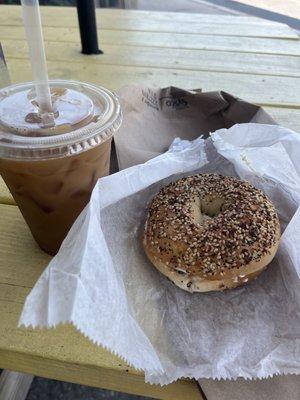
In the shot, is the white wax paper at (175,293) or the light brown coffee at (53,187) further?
the light brown coffee at (53,187)

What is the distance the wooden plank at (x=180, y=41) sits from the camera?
5.25ft

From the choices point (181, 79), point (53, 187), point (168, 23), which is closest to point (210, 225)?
point (53, 187)

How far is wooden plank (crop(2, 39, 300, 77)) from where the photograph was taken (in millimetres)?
1456

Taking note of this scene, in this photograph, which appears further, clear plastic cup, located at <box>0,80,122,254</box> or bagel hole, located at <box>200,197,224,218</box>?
bagel hole, located at <box>200,197,224,218</box>

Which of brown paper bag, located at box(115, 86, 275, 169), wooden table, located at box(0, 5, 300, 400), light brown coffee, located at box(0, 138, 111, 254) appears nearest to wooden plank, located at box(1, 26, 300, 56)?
wooden table, located at box(0, 5, 300, 400)

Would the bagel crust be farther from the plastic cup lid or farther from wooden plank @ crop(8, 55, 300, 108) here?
wooden plank @ crop(8, 55, 300, 108)

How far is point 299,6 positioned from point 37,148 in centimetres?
421

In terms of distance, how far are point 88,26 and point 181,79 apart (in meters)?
0.39

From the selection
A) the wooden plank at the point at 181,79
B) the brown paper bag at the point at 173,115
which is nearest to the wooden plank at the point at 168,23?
the wooden plank at the point at 181,79

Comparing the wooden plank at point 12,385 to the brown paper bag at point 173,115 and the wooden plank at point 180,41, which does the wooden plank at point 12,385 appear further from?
the wooden plank at point 180,41

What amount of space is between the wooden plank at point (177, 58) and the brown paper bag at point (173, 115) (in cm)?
45

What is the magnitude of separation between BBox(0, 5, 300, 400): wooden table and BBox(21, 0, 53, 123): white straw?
25 cm

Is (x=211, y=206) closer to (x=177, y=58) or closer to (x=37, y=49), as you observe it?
(x=37, y=49)

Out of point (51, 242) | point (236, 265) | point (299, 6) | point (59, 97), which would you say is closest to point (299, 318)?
point (236, 265)
